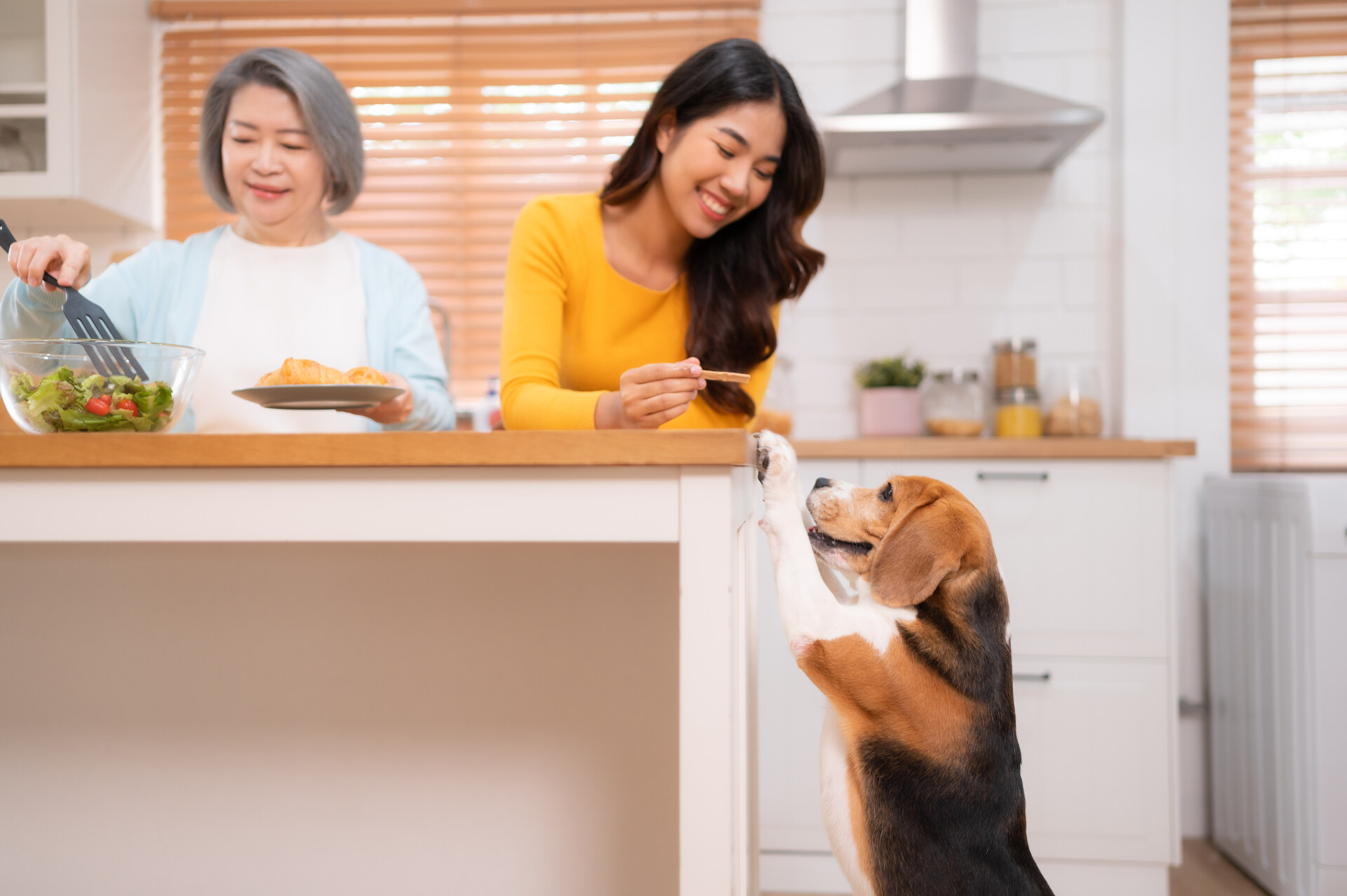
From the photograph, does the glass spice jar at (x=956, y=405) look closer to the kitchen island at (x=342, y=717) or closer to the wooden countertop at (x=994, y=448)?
the wooden countertop at (x=994, y=448)

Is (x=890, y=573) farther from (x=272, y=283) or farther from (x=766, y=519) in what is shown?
(x=272, y=283)

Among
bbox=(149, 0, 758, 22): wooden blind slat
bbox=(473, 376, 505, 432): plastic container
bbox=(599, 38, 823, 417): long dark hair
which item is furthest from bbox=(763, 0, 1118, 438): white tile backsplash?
bbox=(599, 38, 823, 417): long dark hair

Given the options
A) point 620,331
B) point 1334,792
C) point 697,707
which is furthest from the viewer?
point 1334,792

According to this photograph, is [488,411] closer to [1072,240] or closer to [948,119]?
[948,119]

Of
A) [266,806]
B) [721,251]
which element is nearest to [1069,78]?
[721,251]

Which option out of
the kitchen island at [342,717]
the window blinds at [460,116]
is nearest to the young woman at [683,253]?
the kitchen island at [342,717]

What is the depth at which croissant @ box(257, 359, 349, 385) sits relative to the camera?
83cm

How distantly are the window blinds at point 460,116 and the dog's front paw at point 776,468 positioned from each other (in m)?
2.02

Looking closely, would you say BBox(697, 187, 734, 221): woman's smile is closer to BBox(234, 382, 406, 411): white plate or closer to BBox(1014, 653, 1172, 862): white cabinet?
BBox(234, 382, 406, 411): white plate

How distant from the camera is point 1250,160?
2.47 meters

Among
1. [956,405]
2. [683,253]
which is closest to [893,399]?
[956,405]

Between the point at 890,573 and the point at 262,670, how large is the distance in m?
0.71

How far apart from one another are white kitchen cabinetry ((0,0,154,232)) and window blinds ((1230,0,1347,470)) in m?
3.36

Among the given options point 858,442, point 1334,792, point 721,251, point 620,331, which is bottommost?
point 1334,792
